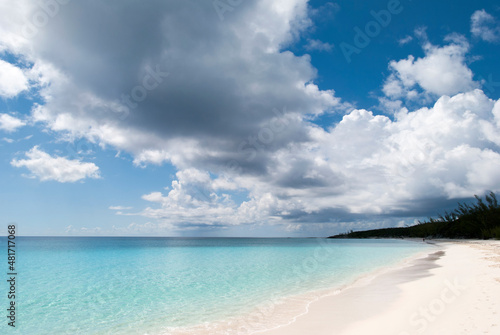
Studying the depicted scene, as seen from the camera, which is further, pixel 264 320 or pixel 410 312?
pixel 264 320

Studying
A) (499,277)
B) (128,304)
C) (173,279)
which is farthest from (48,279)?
(499,277)

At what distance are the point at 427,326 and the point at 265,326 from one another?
4.98 metres

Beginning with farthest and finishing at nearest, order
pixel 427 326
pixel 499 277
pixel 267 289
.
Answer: pixel 267 289, pixel 499 277, pixel 427 326

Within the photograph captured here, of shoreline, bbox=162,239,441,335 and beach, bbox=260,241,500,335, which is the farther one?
shoreline, bbox=162,239,441,335

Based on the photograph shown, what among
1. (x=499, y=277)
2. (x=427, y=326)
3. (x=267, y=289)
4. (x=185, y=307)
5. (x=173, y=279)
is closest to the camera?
(x=427, y=326)

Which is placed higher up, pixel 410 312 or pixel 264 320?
pixel 410 312

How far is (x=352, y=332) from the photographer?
27.7 ft

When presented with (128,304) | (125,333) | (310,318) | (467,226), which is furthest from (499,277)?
(467,226)

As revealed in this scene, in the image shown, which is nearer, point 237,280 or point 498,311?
point 498,311

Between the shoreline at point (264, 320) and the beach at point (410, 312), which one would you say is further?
the shoreline at point (264, 320)

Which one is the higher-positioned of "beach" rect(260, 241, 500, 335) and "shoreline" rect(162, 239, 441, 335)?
"beach" rect(260, 241, 500, 335)

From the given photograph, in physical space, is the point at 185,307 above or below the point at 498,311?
below

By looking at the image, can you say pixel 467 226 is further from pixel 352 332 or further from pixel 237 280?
pixel 352 332

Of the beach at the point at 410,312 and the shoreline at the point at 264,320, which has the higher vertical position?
the beach at the point at 410,312
